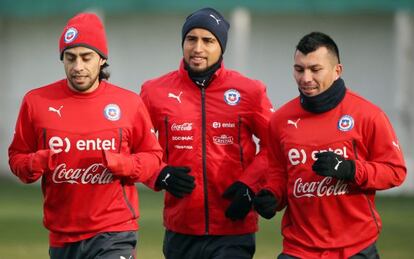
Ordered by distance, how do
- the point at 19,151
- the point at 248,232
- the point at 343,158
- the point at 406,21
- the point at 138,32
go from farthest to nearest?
1. the point at 138,32
2. the point at 406,21
3. the point at 248,232
4. the point at 19,151
5. the point at 343,158

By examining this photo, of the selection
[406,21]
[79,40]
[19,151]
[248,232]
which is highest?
[406,21]

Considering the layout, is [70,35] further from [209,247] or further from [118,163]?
[209,247]

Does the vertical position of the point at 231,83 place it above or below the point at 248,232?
above

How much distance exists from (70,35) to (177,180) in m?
1.33

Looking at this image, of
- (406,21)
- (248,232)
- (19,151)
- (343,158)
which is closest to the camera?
(343,158)

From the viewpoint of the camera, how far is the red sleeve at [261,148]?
10.4m

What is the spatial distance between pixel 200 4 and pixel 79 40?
62.4ft

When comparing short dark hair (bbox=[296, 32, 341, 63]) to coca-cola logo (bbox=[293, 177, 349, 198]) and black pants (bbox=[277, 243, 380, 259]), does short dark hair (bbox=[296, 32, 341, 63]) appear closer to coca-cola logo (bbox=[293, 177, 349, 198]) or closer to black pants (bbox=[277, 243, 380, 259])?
coca-cola logo (bbox=[293, 177, 349, 198])

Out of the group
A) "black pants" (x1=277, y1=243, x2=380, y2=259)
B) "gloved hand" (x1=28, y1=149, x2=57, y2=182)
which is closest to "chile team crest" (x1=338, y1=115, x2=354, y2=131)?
"black pants" (x1=277, y1=243, x2=380, y2=259)

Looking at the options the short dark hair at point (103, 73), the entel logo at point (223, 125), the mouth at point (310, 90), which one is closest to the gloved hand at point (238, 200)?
the entel logo at point (223, 125)

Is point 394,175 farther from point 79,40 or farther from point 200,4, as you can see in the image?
point 200,4

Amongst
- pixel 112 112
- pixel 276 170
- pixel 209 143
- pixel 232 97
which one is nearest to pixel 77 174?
pixel 112 112

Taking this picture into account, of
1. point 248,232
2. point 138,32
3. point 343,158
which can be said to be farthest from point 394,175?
point 138,32

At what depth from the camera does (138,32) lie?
1218 inches
